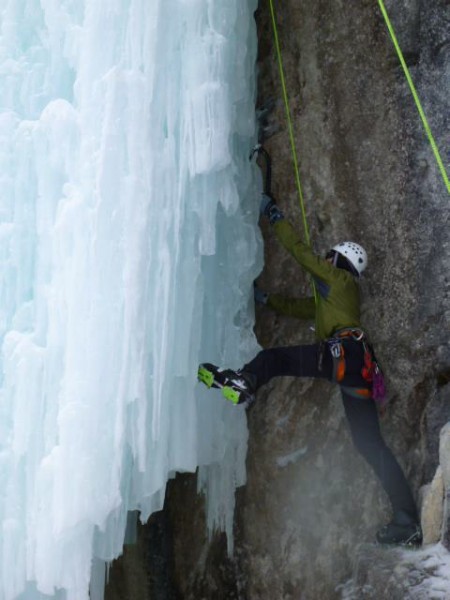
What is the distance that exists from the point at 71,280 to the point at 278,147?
90.8 inches

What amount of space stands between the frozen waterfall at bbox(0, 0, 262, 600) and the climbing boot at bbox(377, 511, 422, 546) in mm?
1486

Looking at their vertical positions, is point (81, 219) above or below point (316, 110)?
below

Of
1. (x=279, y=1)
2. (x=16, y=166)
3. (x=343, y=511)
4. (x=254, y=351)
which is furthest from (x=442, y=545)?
(x=279, y=1)

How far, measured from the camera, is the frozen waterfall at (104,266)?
18.4 ft

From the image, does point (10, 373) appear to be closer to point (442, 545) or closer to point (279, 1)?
point (442, 545)

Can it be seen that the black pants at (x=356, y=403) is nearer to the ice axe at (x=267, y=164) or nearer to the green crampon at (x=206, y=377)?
the green crampon at (x=206, y=377)

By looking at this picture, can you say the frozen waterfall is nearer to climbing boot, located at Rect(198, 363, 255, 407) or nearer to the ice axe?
climbing boot, located at Rect(198, 363, 255, 407)

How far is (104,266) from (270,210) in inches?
52.1

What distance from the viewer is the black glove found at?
6074 millimetres

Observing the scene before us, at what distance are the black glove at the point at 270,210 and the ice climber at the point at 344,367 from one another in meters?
0.08

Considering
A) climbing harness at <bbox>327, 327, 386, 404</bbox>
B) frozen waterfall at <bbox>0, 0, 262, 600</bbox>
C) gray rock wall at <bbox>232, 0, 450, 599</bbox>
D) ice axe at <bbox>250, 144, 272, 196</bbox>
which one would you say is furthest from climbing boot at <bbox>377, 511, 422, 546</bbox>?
ice axe at <bbox>250, 144, 272, 196</bbox>

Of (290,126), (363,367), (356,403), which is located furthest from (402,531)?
(290,126)

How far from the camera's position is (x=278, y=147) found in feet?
23.0

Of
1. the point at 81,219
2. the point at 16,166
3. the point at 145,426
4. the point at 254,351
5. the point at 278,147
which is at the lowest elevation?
the point at 145,426
